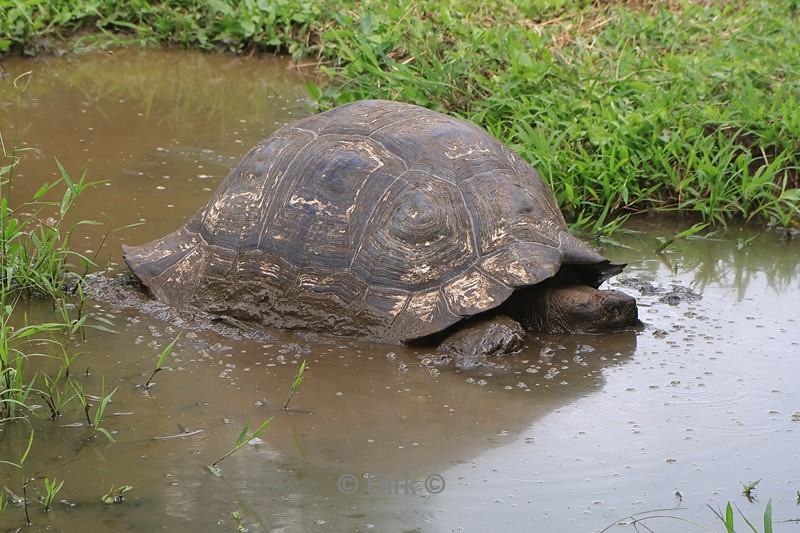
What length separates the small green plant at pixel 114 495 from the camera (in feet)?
9.48

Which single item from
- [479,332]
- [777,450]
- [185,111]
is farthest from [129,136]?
[777,450]

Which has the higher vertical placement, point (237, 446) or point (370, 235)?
point (370, 235)

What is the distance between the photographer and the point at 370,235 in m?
4.22

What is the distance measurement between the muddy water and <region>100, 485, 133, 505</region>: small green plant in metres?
0.03

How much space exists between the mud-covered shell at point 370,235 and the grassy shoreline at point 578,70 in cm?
128

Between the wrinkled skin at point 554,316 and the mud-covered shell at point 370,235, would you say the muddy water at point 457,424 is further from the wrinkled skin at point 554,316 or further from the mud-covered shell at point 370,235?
the mud-covered shell at point 370,235

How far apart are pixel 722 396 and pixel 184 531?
2149 mm

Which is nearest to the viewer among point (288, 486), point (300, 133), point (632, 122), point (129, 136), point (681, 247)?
point (288, 486)

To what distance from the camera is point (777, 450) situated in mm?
3396

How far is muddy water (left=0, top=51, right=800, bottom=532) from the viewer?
296cm

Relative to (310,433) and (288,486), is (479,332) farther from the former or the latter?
(288,486)

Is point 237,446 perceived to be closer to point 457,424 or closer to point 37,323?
point 457,424

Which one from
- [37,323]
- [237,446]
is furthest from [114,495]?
[37,323]

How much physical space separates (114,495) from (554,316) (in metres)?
2.21
